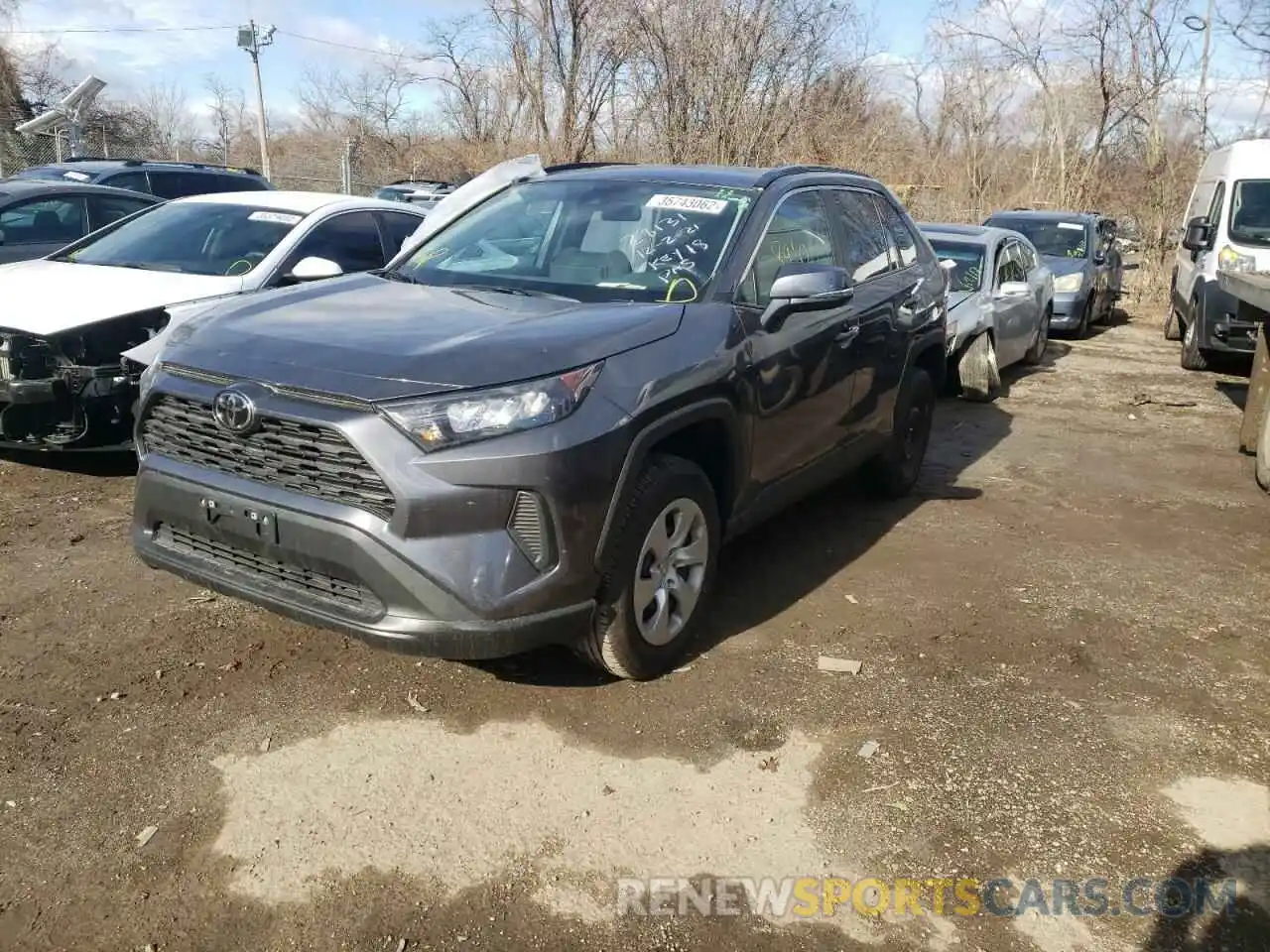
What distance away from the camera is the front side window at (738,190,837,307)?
161 inches

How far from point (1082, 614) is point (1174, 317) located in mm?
11145

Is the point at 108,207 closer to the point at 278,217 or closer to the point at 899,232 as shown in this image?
the point at 278,217

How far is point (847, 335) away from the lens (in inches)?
185

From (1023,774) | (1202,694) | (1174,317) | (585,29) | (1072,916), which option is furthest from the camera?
(585,29)

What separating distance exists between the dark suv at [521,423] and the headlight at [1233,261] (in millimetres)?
8033

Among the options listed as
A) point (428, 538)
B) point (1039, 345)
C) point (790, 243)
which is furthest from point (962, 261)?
point (428, 538)

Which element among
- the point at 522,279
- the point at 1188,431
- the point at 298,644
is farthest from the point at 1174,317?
the point at 298,644

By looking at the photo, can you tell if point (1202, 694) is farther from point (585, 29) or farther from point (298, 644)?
point (585, 29)

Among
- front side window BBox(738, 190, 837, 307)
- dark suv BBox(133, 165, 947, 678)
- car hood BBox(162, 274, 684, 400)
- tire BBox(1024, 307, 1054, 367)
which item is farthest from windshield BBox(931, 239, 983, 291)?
car hood BBox(162, 274, 684, 400)

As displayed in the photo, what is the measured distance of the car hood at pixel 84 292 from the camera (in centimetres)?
551

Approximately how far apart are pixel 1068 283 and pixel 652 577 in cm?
1187

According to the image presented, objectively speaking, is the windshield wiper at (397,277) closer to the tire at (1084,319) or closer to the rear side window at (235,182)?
the rear side window at (235,182)

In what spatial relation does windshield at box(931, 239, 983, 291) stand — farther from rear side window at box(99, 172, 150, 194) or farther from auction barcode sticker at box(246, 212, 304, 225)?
rear side window at box(99, 172, 150, 194)

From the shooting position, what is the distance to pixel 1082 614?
4.59m
